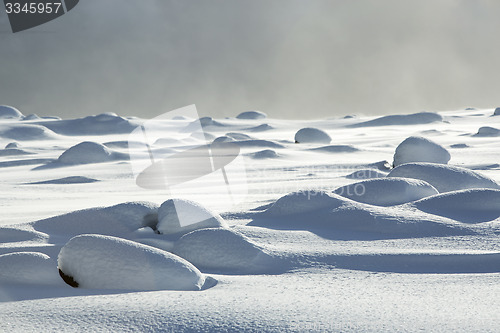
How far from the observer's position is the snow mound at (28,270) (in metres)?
2.06

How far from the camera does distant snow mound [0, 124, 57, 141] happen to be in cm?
1380

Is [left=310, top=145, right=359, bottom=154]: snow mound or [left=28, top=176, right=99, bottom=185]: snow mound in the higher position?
[left=28, top=176, right=99, bottom=185]: snow mound

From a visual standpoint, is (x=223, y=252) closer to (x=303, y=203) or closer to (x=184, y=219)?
(x=184, y=219)

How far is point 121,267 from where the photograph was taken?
6.50 feet

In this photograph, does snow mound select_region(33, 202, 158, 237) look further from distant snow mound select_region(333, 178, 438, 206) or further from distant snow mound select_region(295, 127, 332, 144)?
distant snow mound select_region(295, 127, 332, 144)

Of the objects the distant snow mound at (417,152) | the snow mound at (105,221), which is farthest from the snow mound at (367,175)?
the snow mound at (105,221)

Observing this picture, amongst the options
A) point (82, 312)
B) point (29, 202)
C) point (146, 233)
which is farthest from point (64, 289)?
point (29, 202)

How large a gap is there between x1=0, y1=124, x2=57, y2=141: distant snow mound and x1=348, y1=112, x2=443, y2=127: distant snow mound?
28.2 feet

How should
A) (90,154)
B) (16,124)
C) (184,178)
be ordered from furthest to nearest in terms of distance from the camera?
(16,124) < (90,154) < (184,178)

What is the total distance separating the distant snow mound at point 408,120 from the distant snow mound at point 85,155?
32.1ft

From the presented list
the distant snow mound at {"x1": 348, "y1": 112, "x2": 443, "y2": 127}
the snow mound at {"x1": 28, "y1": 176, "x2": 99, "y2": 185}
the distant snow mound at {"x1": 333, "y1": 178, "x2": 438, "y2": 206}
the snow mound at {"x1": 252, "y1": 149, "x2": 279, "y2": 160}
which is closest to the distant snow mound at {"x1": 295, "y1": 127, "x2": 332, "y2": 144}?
the snow mound at {"x1": 252, "y1": 149, "x2": 279, "y2": 160}

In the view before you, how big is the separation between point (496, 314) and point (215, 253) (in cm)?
110

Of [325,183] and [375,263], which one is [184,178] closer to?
[325,183]

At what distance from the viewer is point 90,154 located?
8.66m
